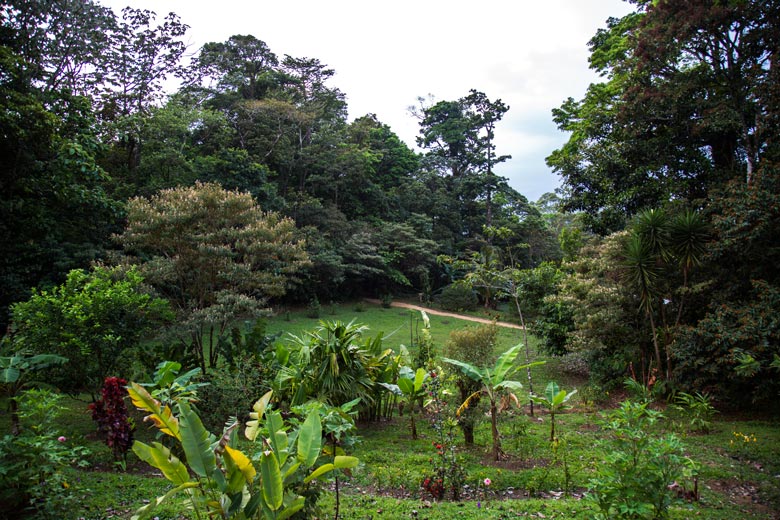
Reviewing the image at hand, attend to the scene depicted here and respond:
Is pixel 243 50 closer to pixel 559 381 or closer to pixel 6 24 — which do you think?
pixel 6 24

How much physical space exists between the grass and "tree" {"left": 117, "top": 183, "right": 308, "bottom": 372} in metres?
2.65

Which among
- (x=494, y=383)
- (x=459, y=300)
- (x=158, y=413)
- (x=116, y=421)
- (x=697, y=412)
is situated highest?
(x=459, y=300)

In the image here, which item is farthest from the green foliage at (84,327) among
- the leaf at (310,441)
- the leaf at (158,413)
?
the leaf at (310,441)

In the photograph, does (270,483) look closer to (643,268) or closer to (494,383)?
(494,383)

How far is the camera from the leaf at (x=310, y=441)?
3.30 metres

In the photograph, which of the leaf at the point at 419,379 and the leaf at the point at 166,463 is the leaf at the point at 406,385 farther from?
the leaf at the point at 166,463

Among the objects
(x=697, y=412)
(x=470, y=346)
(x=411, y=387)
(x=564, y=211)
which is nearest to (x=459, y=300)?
(x=564, y=211)

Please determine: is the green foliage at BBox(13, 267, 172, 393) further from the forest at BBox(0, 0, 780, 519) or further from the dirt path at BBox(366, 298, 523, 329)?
the dirt path at BBox(366, 298, 523, 329)

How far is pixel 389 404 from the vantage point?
8.52m

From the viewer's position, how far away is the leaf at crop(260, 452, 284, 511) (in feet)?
9.60

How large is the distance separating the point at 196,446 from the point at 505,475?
3.84m

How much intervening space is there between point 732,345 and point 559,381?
196 inches

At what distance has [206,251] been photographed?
357 inches

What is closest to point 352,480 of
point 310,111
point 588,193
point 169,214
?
point 169,214
